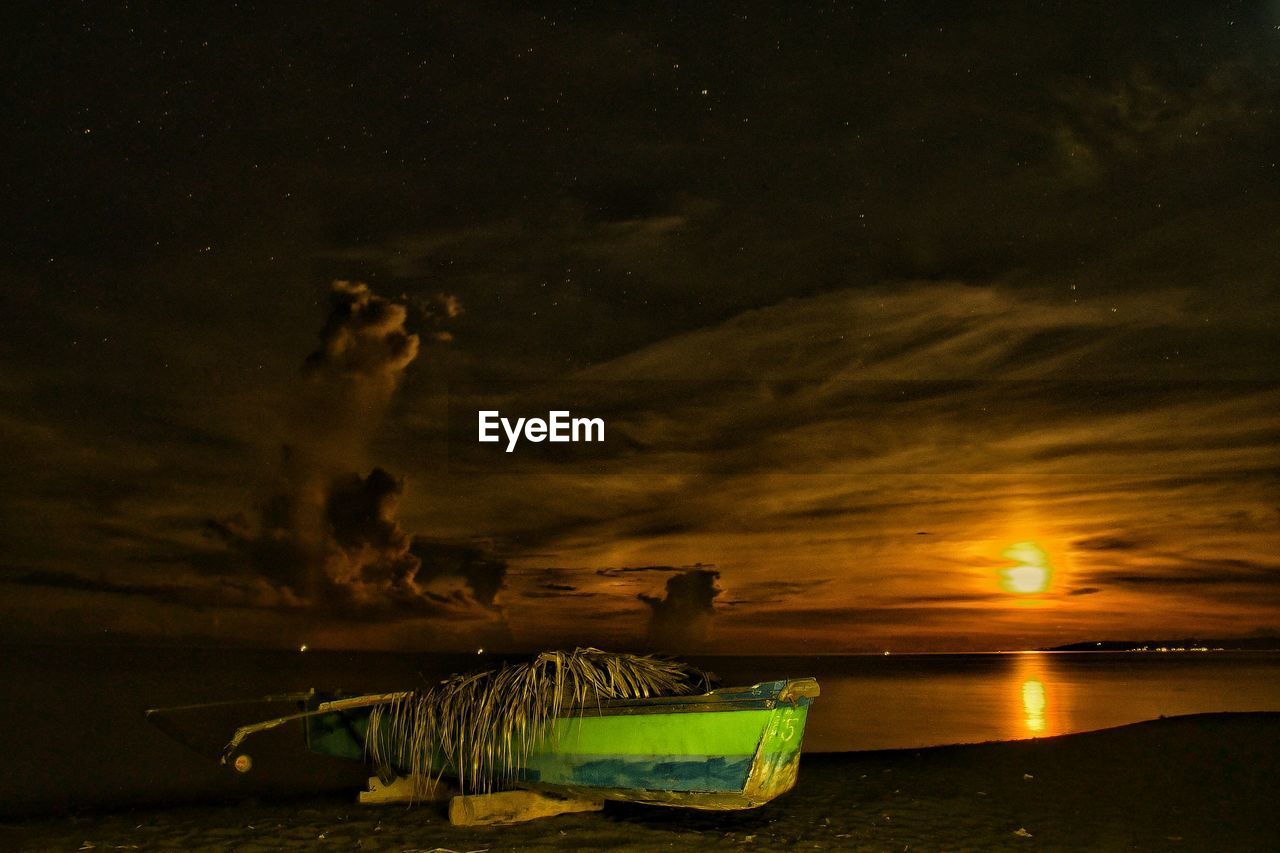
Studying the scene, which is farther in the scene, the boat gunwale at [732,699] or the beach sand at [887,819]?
the beach sand at [887,819]

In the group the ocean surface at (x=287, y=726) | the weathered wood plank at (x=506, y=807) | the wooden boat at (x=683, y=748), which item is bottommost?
the ocean surface at (x=287, y=726)

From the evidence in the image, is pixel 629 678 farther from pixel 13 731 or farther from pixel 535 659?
pixel 13 731

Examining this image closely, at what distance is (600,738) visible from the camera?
7.98m

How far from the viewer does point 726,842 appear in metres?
7.74

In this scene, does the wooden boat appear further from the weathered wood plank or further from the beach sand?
the beach sand

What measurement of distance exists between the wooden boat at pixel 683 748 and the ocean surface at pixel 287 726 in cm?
158

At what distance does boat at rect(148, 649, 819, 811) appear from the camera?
7.52 m

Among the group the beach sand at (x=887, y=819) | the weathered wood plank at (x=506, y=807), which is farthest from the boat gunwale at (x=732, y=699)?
the weathered wood plank at (x=506, y=807)

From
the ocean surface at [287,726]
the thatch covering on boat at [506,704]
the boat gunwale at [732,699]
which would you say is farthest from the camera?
the ocean surface at [287,726]

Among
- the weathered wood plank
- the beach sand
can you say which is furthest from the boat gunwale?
the weathered wood plank

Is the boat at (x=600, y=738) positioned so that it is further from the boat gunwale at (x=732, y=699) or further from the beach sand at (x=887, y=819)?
the beach sand at (x=887, y=819)

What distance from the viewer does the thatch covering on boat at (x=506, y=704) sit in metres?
8.28

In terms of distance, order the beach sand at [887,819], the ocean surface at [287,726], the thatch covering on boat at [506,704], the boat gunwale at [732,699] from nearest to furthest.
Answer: the boat gunwale at [732,699] → the beach sand at [887,819] → the thatch covering on boat at [506,704] → the ocean surface at [287,726]

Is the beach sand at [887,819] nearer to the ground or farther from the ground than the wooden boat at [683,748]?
nearer to the ground
